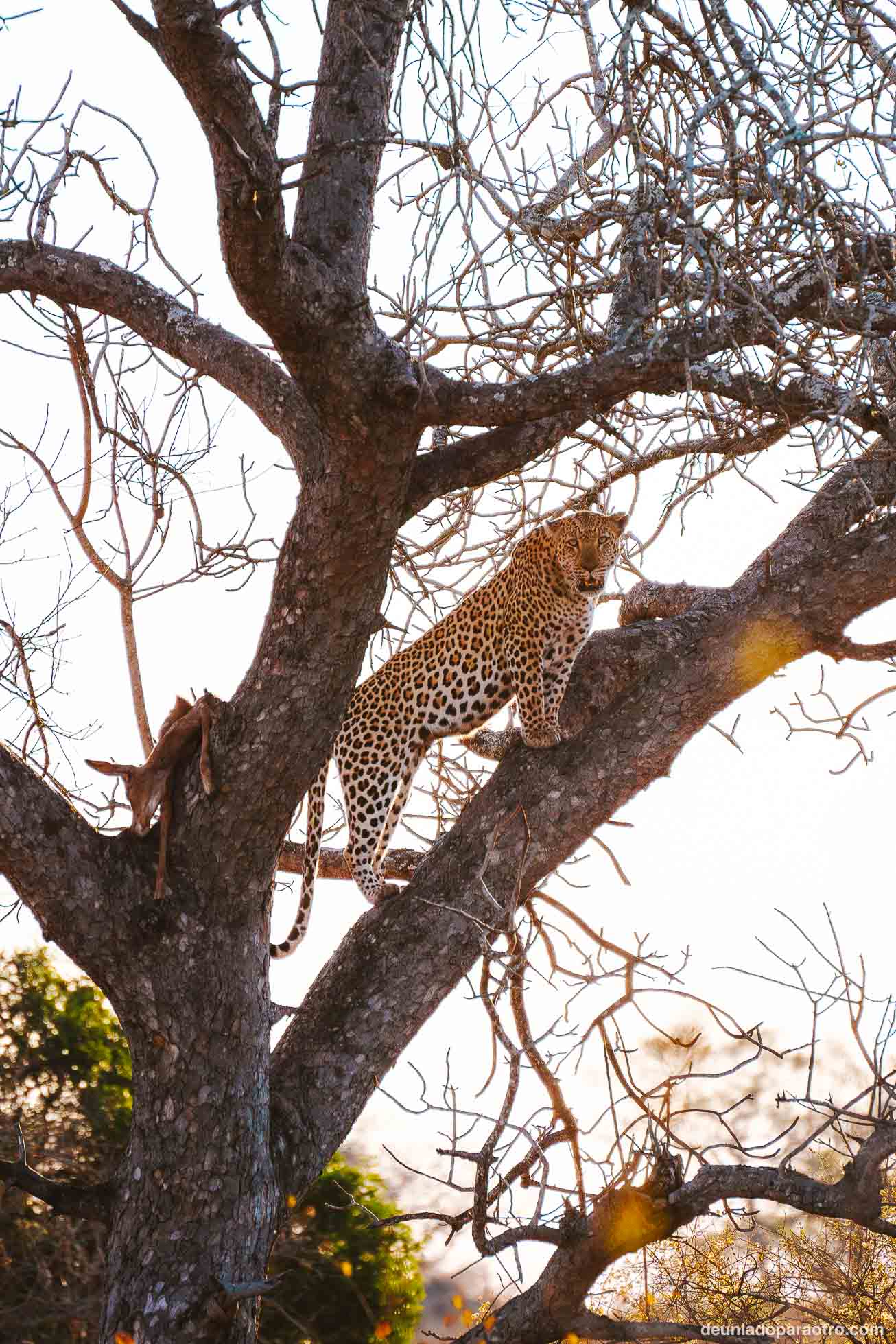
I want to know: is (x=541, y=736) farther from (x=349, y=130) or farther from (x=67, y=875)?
(x=349, y=130)

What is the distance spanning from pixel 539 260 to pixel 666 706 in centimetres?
150

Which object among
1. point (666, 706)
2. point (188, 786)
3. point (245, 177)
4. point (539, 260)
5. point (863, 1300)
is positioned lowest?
point (863, 1300)

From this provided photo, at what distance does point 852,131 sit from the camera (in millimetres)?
3445

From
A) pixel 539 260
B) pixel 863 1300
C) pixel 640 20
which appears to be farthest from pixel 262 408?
pixel 863 1300

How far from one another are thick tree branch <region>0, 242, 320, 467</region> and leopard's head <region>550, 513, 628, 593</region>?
1.88 metres

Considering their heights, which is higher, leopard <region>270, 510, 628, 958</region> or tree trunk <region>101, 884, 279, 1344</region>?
leopard <region>270, 510, 628, 958</region>

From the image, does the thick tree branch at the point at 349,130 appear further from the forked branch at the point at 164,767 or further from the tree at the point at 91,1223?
the tree at the point at 91,1223

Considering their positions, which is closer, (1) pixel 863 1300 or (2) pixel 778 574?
(2) pixel 778 574

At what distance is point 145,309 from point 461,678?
6.48 feet

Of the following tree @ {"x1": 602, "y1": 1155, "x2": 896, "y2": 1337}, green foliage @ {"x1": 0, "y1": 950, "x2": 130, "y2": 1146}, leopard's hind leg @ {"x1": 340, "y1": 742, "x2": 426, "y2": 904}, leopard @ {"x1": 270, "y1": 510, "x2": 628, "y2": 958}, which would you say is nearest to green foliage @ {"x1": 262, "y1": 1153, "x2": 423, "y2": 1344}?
green foliage @ {"x1": 0, "y1": 950, "x2": 130, "y2": 1146}

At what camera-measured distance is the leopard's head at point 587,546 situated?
18.5ft

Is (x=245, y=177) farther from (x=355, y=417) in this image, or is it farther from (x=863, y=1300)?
(x=863, y=1300)

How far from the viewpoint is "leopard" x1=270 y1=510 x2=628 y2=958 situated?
5.27 metres

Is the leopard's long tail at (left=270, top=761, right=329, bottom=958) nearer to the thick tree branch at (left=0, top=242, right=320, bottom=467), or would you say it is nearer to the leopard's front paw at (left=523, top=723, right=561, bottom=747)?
the leopard's front paw at (left=523, top=723, right=561, bottom=747)
